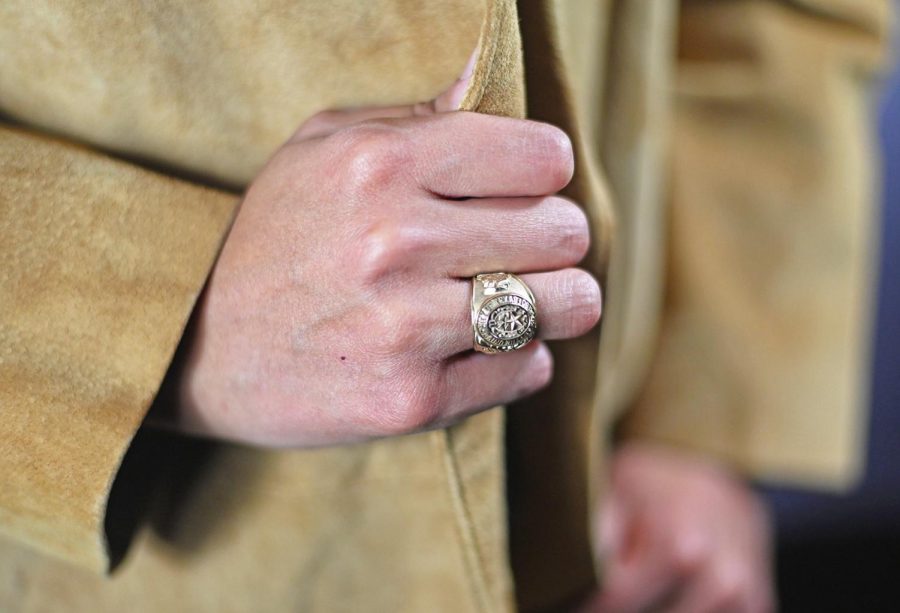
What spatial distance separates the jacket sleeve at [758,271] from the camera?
0.92 metres

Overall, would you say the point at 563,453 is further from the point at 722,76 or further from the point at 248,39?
the point at 722,76

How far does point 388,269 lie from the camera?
382 millimetres

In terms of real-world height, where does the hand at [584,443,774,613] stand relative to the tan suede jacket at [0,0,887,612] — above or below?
below

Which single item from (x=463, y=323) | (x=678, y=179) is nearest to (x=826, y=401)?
(x=678, y=179)

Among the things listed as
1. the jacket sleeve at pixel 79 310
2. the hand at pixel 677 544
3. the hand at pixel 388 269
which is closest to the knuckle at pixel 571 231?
the hand at pixel 388 269

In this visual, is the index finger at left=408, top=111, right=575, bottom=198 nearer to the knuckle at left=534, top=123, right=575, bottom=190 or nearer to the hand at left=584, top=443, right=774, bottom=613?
the knuckle at left=534, top=123, right=575, bottom=190

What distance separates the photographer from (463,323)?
39cm

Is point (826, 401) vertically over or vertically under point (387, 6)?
under

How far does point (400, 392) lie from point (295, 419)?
6cm

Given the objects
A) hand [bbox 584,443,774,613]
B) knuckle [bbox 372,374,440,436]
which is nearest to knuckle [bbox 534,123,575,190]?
knuckle [bbox 372,374,440,436]

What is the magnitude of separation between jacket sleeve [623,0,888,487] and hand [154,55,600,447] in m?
0.56

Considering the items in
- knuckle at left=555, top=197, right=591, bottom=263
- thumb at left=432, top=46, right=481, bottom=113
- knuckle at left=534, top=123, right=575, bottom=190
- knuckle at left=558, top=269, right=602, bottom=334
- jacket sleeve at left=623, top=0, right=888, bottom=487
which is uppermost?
thumb at left=432, top=46, right=481, bottom=113

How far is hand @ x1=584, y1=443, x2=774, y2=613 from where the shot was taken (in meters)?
0.86

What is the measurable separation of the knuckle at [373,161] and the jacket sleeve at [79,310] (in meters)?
0.09
